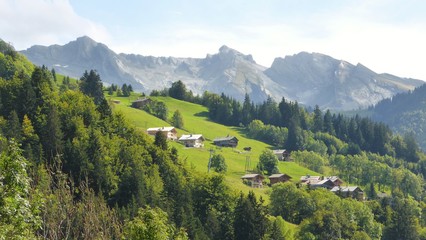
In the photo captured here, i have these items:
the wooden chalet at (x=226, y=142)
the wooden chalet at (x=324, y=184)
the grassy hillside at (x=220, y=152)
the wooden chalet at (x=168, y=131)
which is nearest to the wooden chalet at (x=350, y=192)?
the wooden chalet at (x=324, y=184)

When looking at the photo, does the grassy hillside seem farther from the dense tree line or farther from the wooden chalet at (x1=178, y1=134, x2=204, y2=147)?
the dense tree line

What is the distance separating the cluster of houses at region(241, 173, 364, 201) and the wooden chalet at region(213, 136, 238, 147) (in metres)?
31.0

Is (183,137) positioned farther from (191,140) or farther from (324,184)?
(324,184)

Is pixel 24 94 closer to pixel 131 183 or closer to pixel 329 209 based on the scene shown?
pixel 131 183

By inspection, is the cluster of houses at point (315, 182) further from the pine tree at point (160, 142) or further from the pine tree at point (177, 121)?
the pine tree at point (177, 121)

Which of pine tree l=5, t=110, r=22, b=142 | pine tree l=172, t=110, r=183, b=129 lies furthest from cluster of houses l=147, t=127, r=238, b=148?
pine tree l=5, t=110, r=22, b=142

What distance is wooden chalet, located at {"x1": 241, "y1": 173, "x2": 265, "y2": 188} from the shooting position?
13825 cm

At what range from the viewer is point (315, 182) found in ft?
511

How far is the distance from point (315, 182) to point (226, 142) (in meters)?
38.1

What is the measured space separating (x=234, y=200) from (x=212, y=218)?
1335 centimetres

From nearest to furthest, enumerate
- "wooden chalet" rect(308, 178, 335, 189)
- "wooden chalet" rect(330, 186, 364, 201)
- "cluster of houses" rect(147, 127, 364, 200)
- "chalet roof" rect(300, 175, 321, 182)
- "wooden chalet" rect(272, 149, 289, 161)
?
"cluster of houses" rect(147, 127, 364, 200), "wooden chalet" rect(330, 186, 364, 201), "wooden chalet" rect(308, 178, 335, 189), "chalet roof" rect(300, 175, 321, 182), "wooden chalet" rect(272, 149, 289, 161)

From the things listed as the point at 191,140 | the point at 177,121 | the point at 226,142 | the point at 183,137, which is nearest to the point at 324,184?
the point at 226,142

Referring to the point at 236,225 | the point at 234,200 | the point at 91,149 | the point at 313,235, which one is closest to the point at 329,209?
the point at 313,235

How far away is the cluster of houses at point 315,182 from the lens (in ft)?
458
